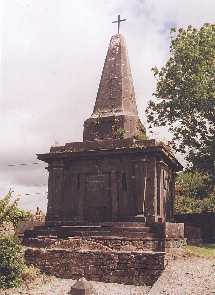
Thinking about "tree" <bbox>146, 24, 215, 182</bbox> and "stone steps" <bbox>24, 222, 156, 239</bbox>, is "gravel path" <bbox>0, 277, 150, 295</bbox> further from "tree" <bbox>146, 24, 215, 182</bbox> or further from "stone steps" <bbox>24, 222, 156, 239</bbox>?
"tree" <bbox>146, 24, 215, 182</bbox>

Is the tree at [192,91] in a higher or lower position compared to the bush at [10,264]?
higher

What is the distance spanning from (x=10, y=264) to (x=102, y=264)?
3.15 meters

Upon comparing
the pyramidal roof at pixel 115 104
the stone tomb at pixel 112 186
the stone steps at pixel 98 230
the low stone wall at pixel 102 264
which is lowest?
the low stone wall at pixel 102 264

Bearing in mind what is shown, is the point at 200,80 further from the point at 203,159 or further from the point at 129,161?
the point at 129,161

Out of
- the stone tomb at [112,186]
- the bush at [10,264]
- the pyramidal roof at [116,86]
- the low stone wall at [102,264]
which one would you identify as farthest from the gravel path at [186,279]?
the pyramidal roof at [116,86]

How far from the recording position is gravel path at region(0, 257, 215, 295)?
9711 millimetres

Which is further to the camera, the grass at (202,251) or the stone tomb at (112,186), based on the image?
the grass at (202,251)

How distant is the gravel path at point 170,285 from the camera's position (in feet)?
31.9

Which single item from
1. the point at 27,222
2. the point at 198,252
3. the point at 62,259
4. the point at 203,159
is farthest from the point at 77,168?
the point at 203,159

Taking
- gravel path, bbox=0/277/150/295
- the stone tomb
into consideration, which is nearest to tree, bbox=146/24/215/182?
the stone tomb

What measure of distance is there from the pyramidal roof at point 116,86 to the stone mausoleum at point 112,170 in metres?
0.06

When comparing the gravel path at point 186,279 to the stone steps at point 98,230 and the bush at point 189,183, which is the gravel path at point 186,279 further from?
the bush at point 189,183

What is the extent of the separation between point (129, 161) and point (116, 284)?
21.0 feet

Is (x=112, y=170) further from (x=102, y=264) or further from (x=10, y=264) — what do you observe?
(x=10, y=264)
